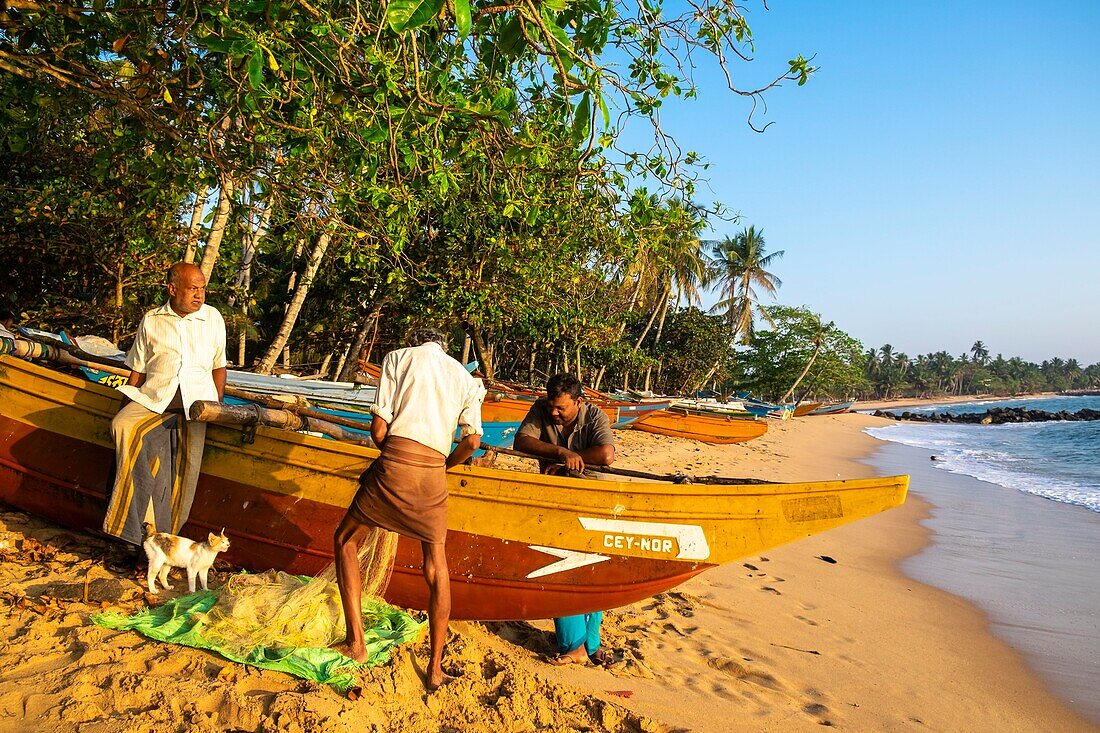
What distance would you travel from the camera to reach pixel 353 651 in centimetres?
303

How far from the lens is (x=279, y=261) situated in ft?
62.7

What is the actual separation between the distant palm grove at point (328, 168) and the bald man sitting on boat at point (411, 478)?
1074 mm

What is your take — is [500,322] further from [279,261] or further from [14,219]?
[279,261]

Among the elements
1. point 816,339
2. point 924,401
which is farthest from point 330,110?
point 924,401

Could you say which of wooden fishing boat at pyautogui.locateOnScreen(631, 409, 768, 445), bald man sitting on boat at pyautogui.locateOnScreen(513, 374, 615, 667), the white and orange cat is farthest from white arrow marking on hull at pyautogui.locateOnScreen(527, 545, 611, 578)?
wooden fishing boat at pyautogui.locateOnScreen(631, 409, 768, 445)

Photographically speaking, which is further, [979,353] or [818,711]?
[979,353]

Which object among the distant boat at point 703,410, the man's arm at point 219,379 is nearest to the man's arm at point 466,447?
the man's arm at point 219,379

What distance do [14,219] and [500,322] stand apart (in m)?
7.76

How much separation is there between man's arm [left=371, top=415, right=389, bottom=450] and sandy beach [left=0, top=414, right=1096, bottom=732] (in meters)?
1.06

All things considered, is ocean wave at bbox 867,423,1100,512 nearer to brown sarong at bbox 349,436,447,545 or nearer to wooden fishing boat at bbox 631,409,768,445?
wooden fishing boat at bbox 631,409,768,445

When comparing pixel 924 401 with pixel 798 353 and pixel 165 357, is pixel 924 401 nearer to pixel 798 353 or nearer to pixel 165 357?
pixel 798 353

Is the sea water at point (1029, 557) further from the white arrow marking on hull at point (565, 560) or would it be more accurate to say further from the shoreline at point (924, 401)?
the shoreline at point (924, 401)

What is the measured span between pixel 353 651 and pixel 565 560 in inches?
49.8

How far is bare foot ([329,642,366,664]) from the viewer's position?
3.01 meters
